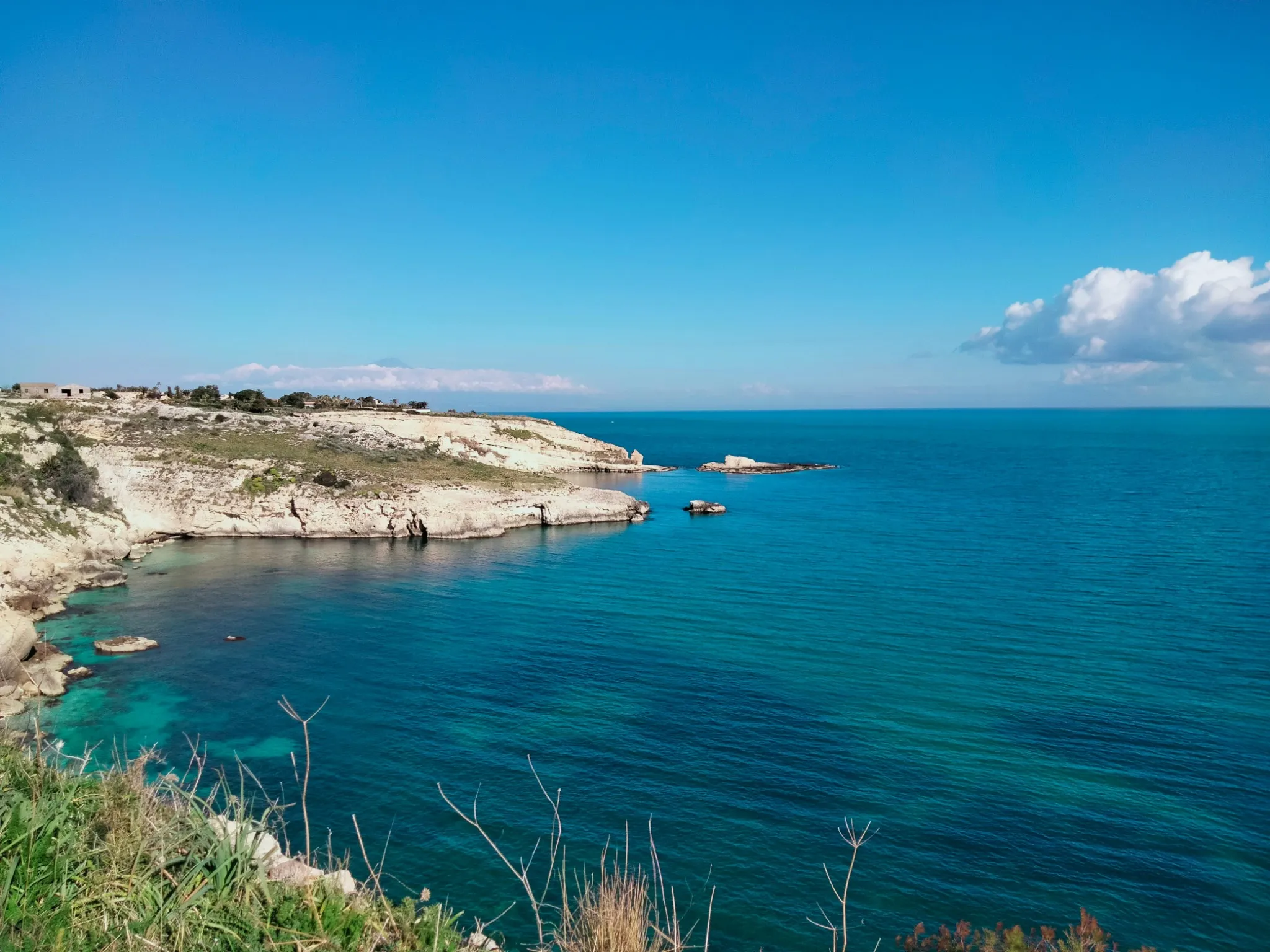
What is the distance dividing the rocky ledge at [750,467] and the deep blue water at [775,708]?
67.6m

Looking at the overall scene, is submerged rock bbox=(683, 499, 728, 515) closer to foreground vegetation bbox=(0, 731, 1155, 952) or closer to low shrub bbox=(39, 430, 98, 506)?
low shrub bbox=(39, 430, 98, 506)

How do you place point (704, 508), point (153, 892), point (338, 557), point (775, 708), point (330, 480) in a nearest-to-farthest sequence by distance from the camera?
point (153, 892)
point (775, 708)
point (338, 557)
point (330, 480)
point (704, 508)

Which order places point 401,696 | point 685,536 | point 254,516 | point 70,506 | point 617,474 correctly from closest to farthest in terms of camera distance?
point 401,696 < point 70,506 < point 254,516 < point 685,536 < point 617,474

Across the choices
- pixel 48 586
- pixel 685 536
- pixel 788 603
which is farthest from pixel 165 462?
pixel 788 603

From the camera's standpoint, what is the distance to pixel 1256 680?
29.2 m

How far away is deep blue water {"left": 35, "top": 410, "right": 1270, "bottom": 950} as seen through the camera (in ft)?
58.0

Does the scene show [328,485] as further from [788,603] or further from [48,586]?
[788,603]

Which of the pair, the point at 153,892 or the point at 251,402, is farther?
the point at 251,402

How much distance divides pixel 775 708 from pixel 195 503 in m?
54.0

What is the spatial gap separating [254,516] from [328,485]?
6353 mm

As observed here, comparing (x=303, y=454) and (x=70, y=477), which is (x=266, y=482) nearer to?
(x=303, y=454)

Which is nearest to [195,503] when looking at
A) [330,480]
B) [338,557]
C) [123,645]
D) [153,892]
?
[330,480]

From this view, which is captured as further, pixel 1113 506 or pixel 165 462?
pixel 1113 506

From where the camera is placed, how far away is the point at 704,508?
79750mm
